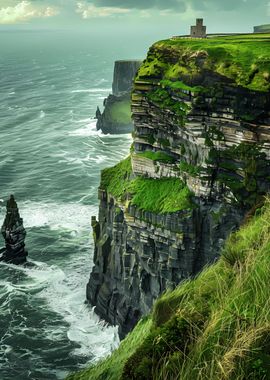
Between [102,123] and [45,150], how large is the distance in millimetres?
25480

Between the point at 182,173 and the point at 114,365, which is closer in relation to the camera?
the point at 114,365

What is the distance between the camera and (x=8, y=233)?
60031 millimetres

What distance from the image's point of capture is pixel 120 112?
132875 mm

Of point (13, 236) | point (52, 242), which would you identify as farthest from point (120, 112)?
point (13, 236)

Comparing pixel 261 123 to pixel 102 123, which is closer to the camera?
pixel 261 123

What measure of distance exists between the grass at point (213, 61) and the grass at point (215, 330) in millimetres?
22615

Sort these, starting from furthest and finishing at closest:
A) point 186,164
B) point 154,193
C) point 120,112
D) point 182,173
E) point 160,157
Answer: point 120,112
point 160,157
point 154,193
point 182,173
point 186,164

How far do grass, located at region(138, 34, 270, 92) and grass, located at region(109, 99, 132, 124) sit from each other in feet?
292

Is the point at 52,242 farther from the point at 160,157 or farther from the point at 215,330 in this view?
the point at 215,330

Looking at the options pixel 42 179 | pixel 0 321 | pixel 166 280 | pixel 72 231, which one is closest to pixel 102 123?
pixel 42 179

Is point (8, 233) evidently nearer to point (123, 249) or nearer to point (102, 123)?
point (123, 249)

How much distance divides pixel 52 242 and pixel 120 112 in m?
72.3

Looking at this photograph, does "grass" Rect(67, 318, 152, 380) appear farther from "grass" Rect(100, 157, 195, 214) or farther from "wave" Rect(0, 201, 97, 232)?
"wave" Rect(0, 201, 97, 232)

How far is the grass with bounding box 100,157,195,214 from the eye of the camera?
3666cm
